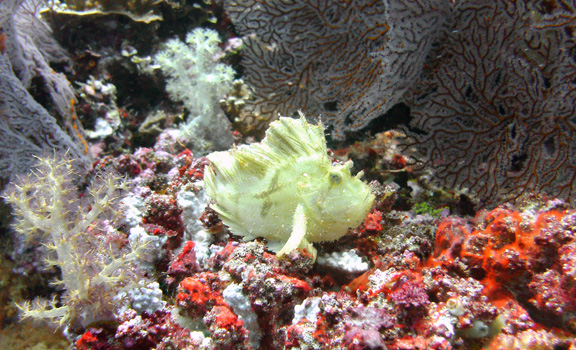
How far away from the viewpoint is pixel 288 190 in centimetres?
301

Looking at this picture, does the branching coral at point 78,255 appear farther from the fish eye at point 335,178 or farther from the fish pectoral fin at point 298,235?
the fish eye at point 335,178

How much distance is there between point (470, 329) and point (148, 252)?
297 centimetres

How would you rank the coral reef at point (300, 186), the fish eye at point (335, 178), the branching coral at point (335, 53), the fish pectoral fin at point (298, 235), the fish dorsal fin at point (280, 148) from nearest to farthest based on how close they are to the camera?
1. the coral reef at point (300, 186)
2. the fish pectoral fin at point (298, 235)
3. the fish eye at point (335, 178)
4. the fish dorsal fin at point (280, 148)
5. the branching coral at point (335, 53)

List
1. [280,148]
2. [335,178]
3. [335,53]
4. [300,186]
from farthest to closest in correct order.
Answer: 1. [335,53]
2. [280,148]
3. [300,186]
4. [335,178]

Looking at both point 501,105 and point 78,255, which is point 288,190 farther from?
point 501,105

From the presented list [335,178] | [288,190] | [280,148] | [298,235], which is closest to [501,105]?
[335,178]

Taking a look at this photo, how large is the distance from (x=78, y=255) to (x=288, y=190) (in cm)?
201

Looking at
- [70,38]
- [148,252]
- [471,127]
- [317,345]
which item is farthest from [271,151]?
[70,38]

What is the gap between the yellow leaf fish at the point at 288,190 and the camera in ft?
9.33

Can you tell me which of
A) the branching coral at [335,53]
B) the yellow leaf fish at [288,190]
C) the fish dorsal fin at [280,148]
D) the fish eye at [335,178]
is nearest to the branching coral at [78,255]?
the yellow leaf fish at [288,190]

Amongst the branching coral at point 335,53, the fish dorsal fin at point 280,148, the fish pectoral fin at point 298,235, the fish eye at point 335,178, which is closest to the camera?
the fish pectoral fin at point 298,235

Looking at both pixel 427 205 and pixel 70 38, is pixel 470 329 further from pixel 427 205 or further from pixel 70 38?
pixel 70 38

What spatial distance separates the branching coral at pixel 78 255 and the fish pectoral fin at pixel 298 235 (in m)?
1.46

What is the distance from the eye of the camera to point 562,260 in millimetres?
2209
